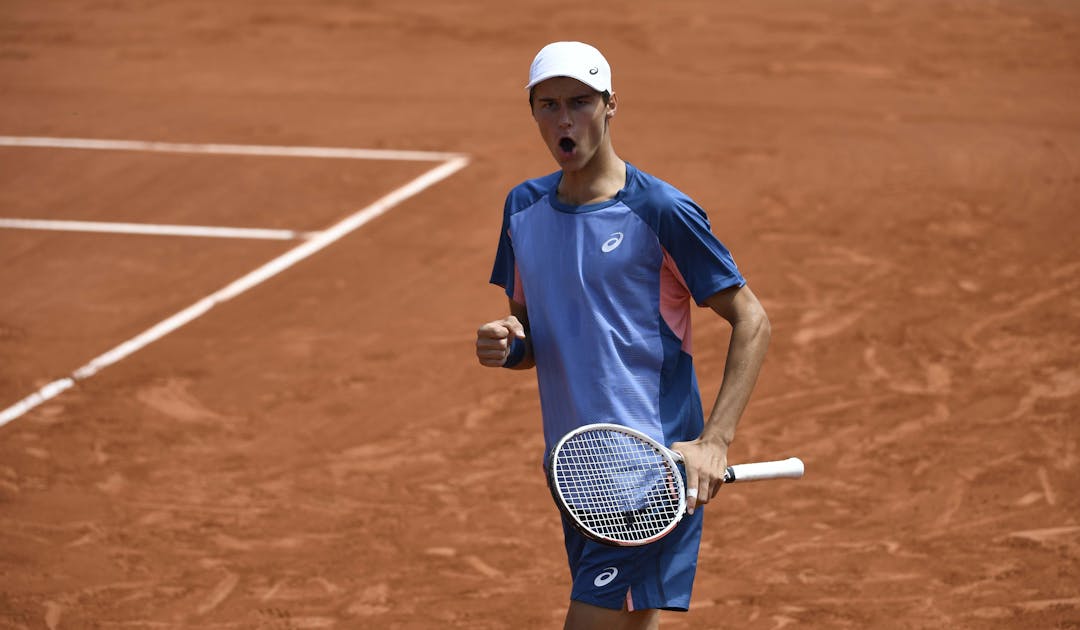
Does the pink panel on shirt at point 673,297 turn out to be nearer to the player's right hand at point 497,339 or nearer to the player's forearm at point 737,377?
the player's forearm at point 737,377

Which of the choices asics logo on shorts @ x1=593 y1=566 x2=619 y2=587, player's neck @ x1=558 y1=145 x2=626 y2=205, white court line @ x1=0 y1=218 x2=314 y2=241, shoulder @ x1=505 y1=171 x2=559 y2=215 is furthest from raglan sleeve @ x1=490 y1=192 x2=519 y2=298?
white court line @ x1=0 y1=218 x2=314 y2=241

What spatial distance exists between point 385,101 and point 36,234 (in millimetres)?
4330

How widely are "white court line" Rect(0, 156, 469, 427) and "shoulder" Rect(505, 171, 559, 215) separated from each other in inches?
212

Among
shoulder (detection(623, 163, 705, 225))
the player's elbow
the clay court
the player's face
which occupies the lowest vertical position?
the clay court

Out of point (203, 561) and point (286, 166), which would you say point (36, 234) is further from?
point (203, 561)

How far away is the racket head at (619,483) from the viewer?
3920mm

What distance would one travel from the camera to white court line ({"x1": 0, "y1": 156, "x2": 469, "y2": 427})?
8.90m

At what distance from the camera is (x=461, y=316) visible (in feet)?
32.3

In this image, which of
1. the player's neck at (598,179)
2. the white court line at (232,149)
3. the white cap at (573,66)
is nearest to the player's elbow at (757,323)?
the player's neck at (598,179)

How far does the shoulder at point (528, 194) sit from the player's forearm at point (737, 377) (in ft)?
2.45

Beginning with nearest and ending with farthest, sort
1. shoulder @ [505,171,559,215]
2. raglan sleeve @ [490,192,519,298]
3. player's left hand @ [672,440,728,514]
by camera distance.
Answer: player's left hand @ [672,440,728,514], shoulder @ [505,171,559,215], raglan sleeve @ [490,192,519,298]

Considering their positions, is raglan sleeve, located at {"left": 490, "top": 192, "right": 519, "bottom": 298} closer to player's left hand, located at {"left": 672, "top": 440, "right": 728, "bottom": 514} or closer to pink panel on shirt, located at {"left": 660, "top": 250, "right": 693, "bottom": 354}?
pink panel on shirt, located at {"left": 660, "top": 250, "right": 693, "bottom": 354}

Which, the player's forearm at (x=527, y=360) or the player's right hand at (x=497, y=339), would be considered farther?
the player's forearm at (x=527, y=360)

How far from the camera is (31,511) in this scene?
7.53 metres
